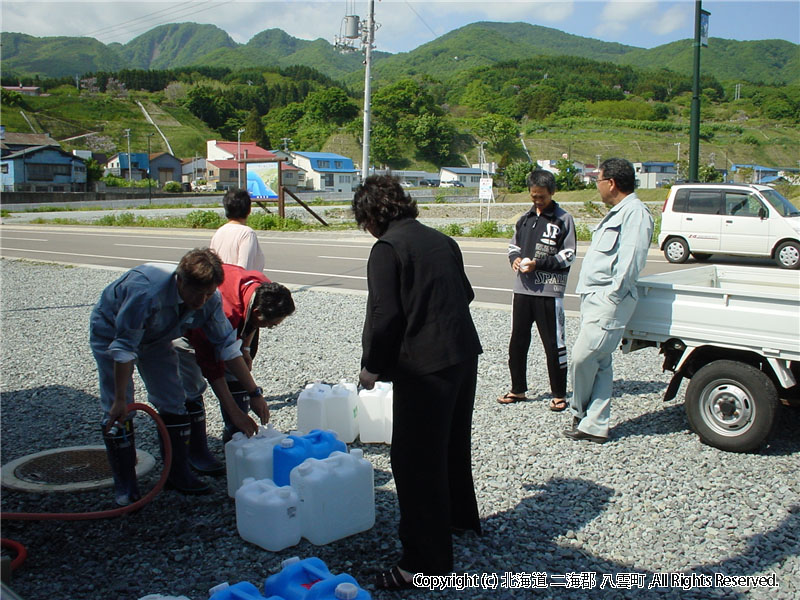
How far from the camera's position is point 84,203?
53.8 metres

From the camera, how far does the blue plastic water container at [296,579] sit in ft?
9.00

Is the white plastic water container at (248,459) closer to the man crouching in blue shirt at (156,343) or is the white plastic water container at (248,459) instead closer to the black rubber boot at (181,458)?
the man crouching in blue shirt at (156,343)

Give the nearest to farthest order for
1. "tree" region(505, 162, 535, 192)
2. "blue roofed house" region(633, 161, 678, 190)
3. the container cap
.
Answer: the container cap < "tree" region(505, 162, 535, 192) < "blue roofed house" region(633, 161, 678, 190)

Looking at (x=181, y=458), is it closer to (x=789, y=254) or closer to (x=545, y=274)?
(x=545, y=274)

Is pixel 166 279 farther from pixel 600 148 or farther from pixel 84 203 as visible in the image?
pixel 600 148

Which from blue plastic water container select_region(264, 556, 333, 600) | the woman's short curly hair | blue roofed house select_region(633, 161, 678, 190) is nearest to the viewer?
blue plastic water container select_region(264, 556, 333, 600)

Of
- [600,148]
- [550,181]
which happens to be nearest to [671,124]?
[600,148]

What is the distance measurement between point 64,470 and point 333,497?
2086 mm

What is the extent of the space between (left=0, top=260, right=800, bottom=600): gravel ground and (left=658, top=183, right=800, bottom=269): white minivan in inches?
470

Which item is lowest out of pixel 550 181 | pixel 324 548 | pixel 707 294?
pixel 324 548

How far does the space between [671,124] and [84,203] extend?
131 meters

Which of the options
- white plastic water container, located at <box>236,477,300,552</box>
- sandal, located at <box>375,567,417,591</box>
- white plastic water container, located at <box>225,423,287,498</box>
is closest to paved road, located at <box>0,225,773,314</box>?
white plastic water container, located at <box>225,423,287,498</box>

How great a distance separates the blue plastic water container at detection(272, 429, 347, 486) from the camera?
3898 mm

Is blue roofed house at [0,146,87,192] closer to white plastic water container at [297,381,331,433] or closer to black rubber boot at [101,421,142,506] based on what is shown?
white plastic water container at [297,381,331,433]
